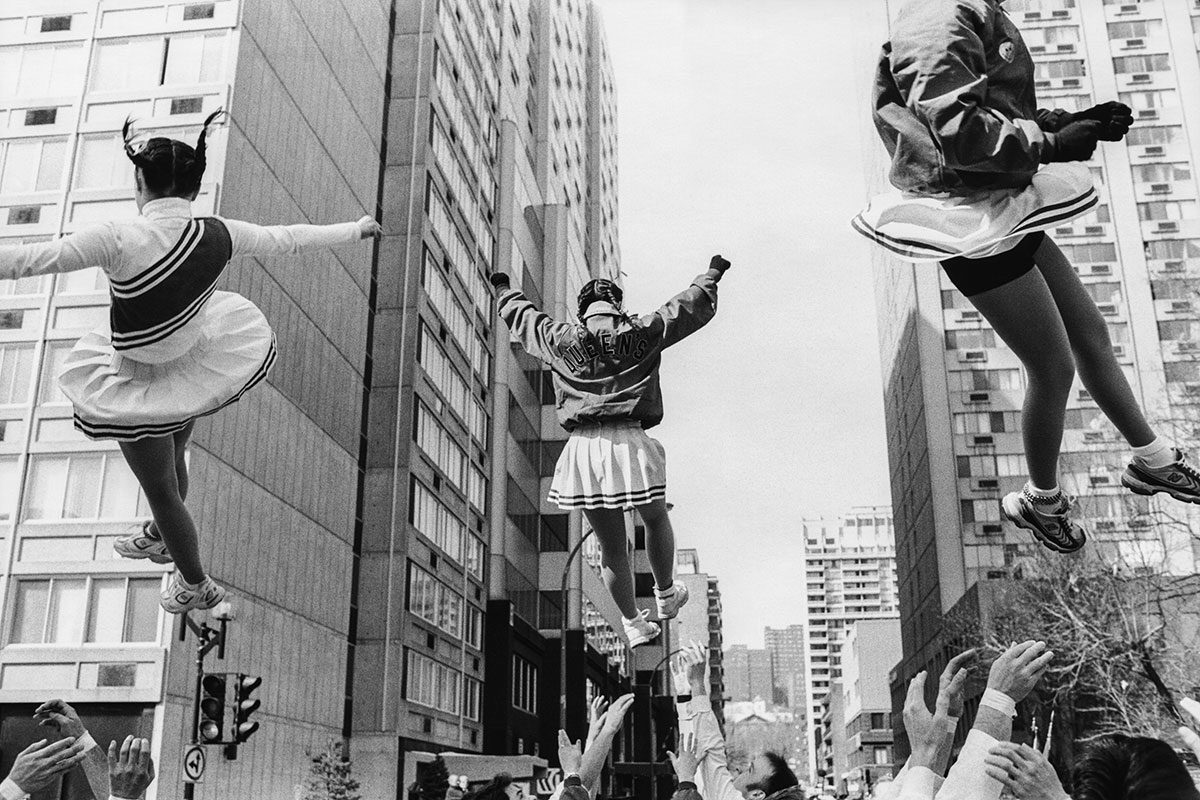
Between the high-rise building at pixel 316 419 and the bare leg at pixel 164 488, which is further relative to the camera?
the high-rise building at pixel 316 419

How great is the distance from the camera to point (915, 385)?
236 feet

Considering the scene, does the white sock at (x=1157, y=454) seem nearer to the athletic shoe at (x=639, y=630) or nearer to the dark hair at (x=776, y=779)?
the dark hair at (x=776, y=779)

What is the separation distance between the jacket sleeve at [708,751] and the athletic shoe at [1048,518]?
1.74m

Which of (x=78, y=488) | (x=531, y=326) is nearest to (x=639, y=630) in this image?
(x=531, y=326)

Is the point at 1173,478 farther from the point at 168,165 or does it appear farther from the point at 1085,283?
the point at 1085,283

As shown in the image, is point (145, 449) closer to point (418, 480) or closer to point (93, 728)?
point (93, 728)

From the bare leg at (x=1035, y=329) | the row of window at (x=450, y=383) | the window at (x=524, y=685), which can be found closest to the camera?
the bare leg at (x=1035, y=329)

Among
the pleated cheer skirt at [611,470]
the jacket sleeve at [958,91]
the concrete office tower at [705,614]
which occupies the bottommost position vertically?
the pleated cheer skirt at [611,470]

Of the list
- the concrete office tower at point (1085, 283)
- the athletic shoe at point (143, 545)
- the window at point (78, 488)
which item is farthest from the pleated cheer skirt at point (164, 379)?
the concrete office tower at point (1085, 283)

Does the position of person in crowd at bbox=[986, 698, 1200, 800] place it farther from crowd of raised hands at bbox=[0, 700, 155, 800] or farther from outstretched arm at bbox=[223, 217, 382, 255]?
outstretched arm at bbox=[223, 217, 382, 255]

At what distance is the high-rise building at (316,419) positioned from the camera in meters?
25.2

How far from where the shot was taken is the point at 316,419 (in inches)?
1330

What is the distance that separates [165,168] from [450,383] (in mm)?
38955

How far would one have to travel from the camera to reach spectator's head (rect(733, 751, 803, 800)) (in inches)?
200
